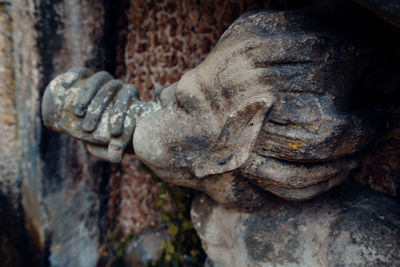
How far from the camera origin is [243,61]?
0.59 metres

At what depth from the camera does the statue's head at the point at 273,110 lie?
1.86ft

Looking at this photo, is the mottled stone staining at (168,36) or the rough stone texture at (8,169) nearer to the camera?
the rough stone texture at (8,169)

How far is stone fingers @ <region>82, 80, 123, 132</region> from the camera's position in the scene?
0.80 m

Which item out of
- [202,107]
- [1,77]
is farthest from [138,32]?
[202,107]

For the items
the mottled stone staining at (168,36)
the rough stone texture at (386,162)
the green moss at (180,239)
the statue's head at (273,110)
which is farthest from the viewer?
the green moss at (180,239)

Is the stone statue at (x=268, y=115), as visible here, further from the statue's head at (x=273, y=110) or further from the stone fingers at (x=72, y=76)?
the stone fingers at (x=72, y=76)

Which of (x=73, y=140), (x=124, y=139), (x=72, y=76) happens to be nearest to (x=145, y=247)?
(x=73, y=140)

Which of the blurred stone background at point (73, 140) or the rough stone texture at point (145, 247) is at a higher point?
the blurred stone background at point (73, 140)

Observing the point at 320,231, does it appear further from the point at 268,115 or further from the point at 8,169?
the point at 8,169

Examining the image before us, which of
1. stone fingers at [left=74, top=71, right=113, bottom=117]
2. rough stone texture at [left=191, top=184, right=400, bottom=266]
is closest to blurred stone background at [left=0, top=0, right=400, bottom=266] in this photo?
rough stone texture at [left=191, top=184, right=400, bottom=266]

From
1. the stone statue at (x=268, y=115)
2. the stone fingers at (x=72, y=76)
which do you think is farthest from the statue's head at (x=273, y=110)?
the stone fingers at (x=72, y=76)

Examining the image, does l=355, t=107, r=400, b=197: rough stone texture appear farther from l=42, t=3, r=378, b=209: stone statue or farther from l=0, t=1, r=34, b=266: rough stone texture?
l=0, t=1, r=34, b=266: rough stone texture

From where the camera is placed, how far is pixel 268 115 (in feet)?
1.95

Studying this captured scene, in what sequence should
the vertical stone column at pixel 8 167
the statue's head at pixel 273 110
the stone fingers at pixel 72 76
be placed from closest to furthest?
the statue's head at pixel 273 110 → the stone fingers at pixel 72 76 → the vertical stone column at pixel 8 167
